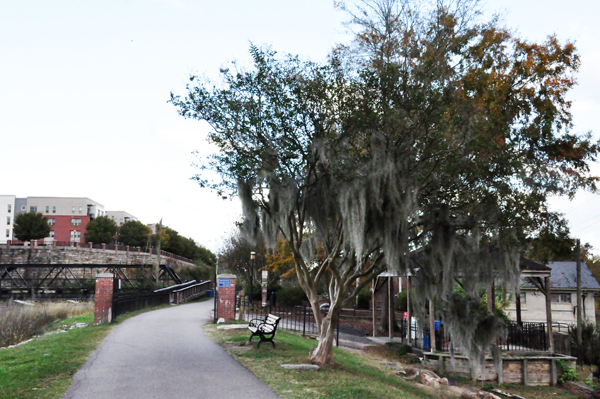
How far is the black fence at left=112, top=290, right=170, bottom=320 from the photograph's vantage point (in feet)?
59.7

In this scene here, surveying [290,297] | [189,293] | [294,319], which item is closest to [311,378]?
[294,319]

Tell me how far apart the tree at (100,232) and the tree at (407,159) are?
69410 mm

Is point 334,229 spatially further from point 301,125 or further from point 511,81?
point 511,81

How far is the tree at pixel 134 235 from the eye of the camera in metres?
82.1

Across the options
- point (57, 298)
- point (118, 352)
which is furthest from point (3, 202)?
point (118, 352)

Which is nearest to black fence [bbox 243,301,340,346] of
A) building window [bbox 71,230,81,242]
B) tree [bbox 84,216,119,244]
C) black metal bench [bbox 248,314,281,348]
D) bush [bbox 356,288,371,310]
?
bush [bbox 356,288,371,310]

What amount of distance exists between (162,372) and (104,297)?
894cm

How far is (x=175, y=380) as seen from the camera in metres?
8.50

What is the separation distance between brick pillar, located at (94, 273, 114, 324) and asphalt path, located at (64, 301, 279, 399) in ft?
10.1

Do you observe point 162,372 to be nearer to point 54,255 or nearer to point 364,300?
point 364,300

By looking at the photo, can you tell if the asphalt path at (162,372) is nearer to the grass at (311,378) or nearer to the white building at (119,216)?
the grass at (311,378)

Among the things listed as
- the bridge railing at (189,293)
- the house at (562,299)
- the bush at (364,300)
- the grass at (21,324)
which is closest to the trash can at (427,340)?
the grass at (21,324)

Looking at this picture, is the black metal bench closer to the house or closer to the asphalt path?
the asphalt path

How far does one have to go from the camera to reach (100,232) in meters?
75.0
